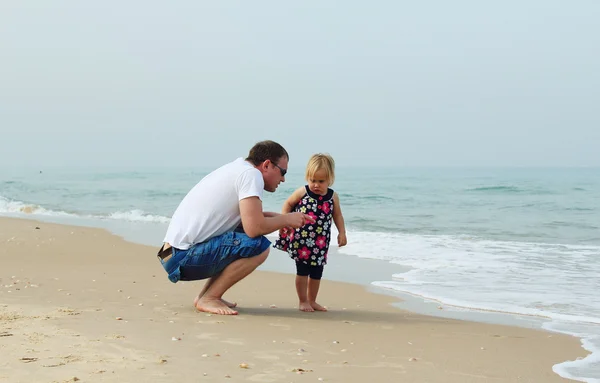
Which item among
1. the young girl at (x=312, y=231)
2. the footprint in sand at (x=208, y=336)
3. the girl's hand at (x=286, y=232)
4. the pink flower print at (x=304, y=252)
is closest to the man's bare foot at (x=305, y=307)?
the young girl at (x=312, y=231)

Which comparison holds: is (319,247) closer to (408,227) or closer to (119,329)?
(119,329)

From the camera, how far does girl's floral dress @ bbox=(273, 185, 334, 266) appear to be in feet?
17.0

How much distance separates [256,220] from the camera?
4.49m

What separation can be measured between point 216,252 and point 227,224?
200 millimetres

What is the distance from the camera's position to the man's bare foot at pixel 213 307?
15.4ft

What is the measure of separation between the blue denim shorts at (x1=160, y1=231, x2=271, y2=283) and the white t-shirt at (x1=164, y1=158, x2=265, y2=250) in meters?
0.06

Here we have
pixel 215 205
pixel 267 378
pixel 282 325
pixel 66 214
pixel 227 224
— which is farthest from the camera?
pixel 66 214

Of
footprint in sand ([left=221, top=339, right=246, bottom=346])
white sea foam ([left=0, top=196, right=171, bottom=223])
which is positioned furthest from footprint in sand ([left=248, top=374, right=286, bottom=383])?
white sea foam ([left=0, top=196, right=171, bottom=223])

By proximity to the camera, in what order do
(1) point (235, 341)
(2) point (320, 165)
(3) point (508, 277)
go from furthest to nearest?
(3) point (508, 277) < (2) point (320, 165) < (1) point (235, 341)

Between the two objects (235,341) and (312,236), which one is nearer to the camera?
(235,341)

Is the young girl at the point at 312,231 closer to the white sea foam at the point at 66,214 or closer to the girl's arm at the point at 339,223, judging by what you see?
the girl's arm at the point at 339,223

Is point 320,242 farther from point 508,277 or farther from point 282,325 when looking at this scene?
point 508,277

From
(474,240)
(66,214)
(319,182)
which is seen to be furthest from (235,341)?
(66,214)

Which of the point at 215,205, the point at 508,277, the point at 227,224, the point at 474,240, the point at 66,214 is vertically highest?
the point at 215,205
